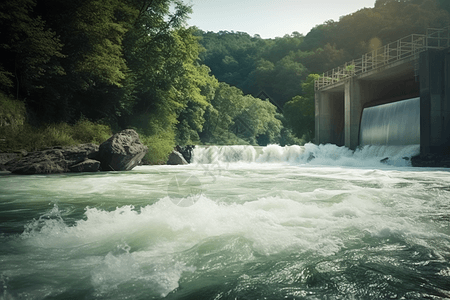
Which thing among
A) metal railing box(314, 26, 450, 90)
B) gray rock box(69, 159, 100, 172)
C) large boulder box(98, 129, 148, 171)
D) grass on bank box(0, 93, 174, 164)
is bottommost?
gray rock box(69, 159, 100, 172)

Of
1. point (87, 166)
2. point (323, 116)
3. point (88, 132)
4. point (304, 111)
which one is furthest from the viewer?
point (304, 111)

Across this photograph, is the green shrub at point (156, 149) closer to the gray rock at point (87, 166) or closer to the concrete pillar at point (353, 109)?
the gray rock at point (87, 166)

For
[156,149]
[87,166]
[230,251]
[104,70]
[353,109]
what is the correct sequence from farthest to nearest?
1. [353,109]
2. [156,149]
3. [104,70]
4. [87,166]
5. [230,251]

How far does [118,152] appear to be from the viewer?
14.8 meters

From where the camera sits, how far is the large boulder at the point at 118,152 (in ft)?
48.5

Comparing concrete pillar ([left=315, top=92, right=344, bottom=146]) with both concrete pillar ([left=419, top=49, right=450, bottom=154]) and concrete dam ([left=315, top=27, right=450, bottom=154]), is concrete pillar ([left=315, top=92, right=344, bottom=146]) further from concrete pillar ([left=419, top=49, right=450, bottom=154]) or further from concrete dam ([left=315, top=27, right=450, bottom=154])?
concrete pillar ([left=419, top=49, right=450, bottom=154])

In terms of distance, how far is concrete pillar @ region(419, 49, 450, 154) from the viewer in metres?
17.1

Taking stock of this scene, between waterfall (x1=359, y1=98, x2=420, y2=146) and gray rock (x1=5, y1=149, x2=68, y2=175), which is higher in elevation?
waterfall (x1=359, y1=98, x2=420, y2=146)

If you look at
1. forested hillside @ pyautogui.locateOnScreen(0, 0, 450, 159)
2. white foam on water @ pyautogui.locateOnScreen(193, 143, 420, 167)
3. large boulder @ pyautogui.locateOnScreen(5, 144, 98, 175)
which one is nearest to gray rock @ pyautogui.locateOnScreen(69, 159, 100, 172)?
large boulder @ pyautogui.locateOnScreen(5, 144, 98, 175)

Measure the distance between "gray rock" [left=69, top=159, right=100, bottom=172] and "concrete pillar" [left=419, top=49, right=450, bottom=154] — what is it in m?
17.8

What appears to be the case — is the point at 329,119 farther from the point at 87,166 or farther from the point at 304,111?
the point at 87,166

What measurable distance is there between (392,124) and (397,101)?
201 cm

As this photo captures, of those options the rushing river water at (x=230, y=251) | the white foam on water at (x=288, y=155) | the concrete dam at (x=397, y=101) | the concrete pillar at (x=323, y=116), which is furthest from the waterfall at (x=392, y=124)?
the rushing river water at (x=230, y=251)

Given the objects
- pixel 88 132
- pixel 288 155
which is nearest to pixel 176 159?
pixel 88 132
